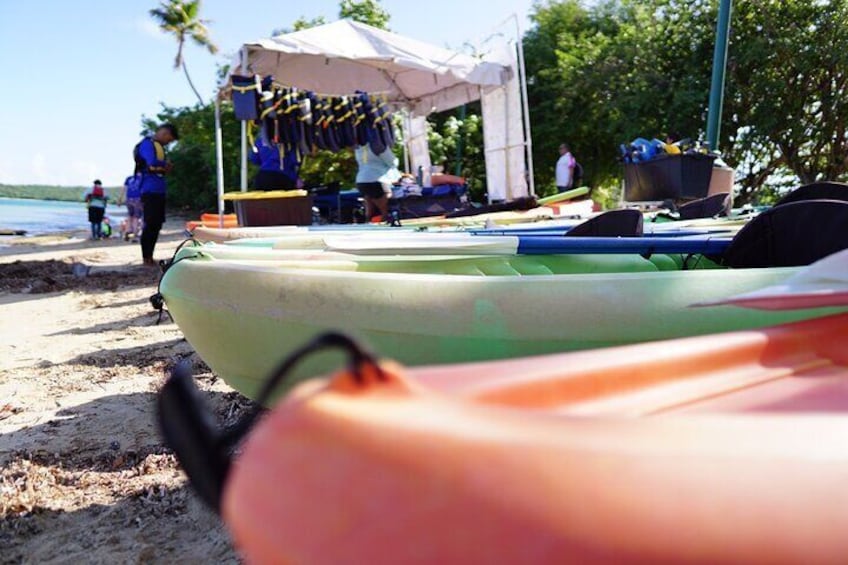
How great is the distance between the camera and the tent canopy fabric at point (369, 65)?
7195 millimetres

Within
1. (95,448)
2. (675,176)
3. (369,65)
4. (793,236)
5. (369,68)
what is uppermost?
(369,68)

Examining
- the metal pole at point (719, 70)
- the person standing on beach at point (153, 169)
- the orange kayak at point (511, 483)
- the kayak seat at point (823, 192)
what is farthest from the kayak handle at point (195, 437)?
the person standing on beach at point (153, 169)

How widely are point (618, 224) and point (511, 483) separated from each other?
99.7 inches

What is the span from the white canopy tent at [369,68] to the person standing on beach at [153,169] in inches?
29.0

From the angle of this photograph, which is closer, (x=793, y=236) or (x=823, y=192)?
(x=793, y=236)

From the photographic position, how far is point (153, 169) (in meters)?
7.75

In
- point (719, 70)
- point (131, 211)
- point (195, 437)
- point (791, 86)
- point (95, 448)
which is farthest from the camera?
point (791, 86)

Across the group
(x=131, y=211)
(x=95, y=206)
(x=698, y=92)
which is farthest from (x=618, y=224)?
(x=95, y=206)

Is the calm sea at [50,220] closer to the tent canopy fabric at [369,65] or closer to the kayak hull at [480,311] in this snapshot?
the tent canopy fabric at [369,65]

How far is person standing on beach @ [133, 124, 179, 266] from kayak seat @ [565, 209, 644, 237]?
234 inches

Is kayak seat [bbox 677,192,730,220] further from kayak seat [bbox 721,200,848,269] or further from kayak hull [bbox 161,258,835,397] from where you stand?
kayak hull [bbox 161,258,835,397]

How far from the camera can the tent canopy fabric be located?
283 inches

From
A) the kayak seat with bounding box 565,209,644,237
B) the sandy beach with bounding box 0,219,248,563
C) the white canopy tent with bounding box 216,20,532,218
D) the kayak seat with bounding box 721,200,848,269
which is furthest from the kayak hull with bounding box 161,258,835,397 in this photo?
the white canopy tent with bounding box 216,20,532,218

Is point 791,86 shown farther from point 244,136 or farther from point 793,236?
point 793,236
